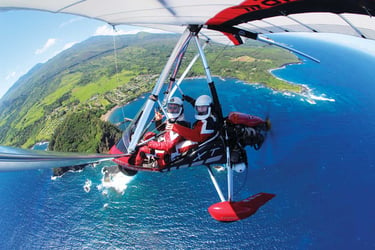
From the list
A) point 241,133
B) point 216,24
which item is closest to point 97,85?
point 216,24

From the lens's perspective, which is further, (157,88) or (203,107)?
(203,107)

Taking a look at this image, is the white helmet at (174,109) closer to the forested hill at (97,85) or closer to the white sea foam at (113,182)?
the white sea foam at (113,182)

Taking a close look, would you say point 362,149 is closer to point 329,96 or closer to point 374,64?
point 329,96

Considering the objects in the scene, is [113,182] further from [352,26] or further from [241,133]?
[352,26]

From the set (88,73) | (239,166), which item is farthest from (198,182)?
(88,73)

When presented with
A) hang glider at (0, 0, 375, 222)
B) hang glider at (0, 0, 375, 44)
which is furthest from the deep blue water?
hang glider at (0, 0, 375, 44)

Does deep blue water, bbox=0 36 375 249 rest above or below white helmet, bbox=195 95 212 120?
below

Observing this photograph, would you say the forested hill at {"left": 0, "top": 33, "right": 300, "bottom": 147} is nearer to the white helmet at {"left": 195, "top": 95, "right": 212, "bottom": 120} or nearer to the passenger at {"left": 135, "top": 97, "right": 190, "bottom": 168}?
the passenger at {"left": 135, "top": 97, "right": 190, "bottom": 168}
